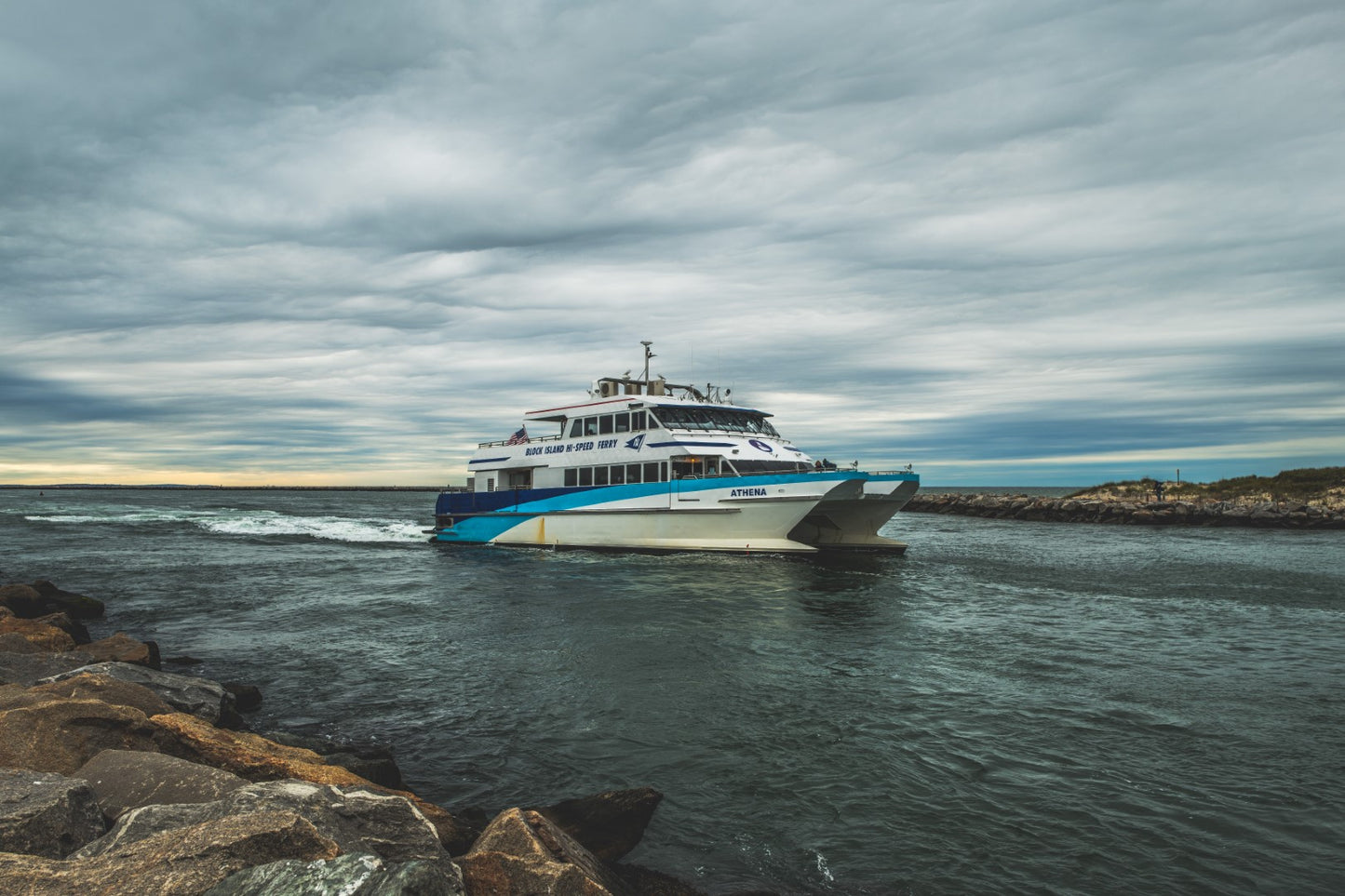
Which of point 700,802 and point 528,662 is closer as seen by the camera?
point 700,802

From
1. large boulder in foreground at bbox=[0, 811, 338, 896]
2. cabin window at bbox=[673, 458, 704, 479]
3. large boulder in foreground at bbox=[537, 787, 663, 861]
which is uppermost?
cabin window at bbox=[673, 458, 704, 479]

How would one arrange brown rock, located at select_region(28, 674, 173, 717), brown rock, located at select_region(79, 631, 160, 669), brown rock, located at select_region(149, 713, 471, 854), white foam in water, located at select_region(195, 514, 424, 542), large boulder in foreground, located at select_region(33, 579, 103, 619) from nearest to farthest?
brown rock, located at select_region(149, 713, 471, 854)
brown rock, located at select_region(28, 674, 173, 717)
brown rock, located at select_region(79, 631, 160, 669)
large boulder in foreground, located at select_region(33, 579, 103, 619)
white foam in water, located at select_region(195, 514, 424, 542)

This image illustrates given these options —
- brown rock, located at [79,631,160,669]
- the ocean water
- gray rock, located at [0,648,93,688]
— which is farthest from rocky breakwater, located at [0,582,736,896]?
brown rock, located at [79,631,160,669]

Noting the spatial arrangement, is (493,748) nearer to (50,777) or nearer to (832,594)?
(50,777)

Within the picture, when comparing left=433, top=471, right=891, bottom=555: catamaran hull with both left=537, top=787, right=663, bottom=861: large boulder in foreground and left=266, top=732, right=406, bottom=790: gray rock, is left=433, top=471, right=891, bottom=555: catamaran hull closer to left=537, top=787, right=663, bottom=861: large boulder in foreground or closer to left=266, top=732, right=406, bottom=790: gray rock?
left=266, top=732, right=406, bottom=790: gray rock

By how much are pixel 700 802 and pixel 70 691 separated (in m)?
5.71

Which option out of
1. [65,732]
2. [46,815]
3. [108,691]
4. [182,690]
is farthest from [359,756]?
[46,815]

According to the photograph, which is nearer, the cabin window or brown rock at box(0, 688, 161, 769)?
brown rock at box(0, 688, 161, 769)

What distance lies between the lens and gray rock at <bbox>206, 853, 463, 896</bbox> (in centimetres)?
332

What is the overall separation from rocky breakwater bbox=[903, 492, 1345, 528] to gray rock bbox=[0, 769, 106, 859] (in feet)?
174

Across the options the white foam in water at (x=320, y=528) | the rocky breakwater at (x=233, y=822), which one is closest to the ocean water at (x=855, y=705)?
the rocky breakwater at (x=233, y=822)

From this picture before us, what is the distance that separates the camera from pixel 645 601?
57.2 feet

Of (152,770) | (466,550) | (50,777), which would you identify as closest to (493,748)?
(152,770)

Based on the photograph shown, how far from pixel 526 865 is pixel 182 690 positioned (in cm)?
619
